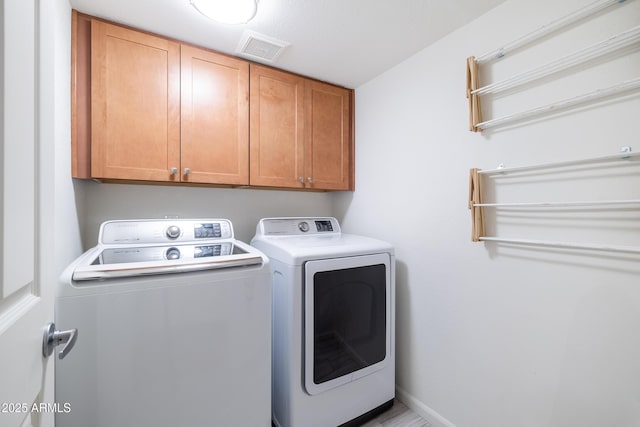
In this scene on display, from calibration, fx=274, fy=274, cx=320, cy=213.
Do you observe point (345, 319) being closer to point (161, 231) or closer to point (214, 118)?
point (161, 231)

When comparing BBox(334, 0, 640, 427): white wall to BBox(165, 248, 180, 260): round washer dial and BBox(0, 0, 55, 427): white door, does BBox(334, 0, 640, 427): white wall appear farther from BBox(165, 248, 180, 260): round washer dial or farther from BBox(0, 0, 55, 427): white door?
BBox(0, 0, 55, 427): white door

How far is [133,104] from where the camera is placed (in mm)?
1494

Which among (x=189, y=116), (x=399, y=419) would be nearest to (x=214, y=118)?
(x=189, y=116)

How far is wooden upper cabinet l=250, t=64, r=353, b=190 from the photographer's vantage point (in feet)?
6.15

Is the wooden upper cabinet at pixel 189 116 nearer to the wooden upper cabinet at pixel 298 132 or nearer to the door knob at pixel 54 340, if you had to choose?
the wooden upper cabinet at pixel 298 132

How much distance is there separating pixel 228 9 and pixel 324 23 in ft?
1.61

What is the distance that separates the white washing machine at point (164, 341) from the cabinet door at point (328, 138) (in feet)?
3.34

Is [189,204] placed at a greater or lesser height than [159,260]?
greater

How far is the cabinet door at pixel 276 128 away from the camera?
1856 millimetres

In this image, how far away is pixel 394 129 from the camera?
6.35ft

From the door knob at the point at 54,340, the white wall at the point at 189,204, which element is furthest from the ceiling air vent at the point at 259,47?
the door knob at the point at 54,340

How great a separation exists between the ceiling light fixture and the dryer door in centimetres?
129

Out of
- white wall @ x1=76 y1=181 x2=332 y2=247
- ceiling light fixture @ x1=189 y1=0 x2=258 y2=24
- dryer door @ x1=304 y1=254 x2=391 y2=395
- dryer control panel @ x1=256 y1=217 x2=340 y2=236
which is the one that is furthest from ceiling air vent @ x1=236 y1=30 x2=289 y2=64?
dryer door @ x1=304 y1=254 x2=391 y2=395

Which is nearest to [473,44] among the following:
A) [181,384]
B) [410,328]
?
[410,328]
